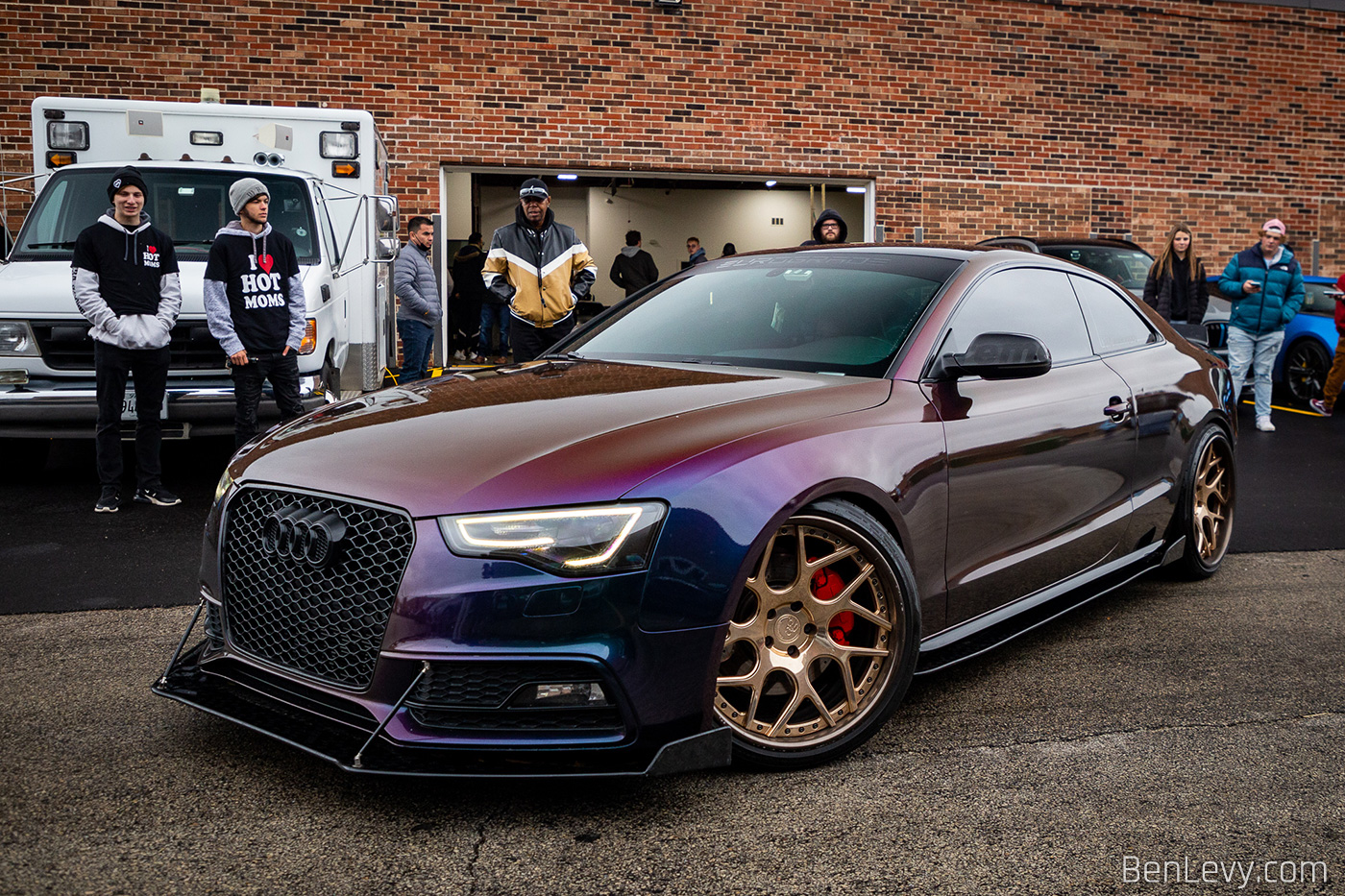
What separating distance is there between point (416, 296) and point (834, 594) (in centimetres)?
749

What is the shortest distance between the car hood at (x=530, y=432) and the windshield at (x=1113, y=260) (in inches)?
376

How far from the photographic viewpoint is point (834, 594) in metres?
3.07

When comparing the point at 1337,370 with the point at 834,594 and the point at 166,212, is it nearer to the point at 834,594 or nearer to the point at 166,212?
the point at 834,594

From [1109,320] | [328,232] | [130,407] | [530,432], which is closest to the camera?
[530,432]

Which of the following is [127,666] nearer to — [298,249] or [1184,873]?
[1184,873]

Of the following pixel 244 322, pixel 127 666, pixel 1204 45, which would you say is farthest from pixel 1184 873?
pixel 1204 45

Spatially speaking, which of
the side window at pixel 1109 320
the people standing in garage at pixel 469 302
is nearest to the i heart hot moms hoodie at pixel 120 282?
the side window at pixel 1109 320

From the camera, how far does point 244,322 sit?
264 inches

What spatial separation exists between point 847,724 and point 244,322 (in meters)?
4.98

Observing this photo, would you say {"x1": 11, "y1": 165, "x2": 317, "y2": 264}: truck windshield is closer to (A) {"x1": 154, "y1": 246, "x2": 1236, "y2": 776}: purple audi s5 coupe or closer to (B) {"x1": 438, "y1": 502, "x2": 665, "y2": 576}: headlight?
(A) {"x1": 154, "y1": 246, "x2": 1236, "y2": 776}: purple audi s5 coupe

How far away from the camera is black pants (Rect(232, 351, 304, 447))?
6758 mm

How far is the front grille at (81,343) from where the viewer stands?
695 centimetres

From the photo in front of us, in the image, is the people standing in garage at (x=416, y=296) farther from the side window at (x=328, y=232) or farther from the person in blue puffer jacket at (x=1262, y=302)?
the person in blue puffer jacket at (x=1262, y=302)

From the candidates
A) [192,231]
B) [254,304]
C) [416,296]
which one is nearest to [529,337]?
[254,304]
